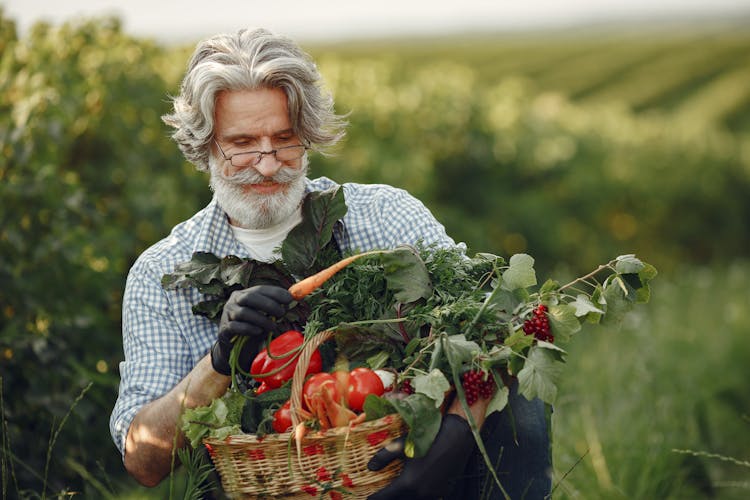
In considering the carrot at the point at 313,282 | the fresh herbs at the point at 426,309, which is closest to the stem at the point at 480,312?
the fresh herbs at the point at 426,309

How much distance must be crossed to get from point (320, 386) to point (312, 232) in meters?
0.58

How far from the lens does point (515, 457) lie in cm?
259

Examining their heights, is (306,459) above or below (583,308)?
below

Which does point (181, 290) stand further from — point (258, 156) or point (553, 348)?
point (553, 348)

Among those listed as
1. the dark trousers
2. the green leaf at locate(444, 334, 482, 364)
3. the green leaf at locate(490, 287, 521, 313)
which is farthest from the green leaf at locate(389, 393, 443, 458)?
the dark trousers

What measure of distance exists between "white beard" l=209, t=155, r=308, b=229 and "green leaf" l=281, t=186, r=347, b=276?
0.46ft

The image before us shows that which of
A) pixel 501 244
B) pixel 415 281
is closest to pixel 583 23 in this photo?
pixel 501 244

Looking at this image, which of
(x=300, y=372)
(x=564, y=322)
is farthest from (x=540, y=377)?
(x=300, y=372)

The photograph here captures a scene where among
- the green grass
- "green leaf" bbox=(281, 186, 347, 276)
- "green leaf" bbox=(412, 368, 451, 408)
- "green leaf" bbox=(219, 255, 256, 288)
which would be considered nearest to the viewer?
"green leaf" bbox=(412, 368, 451, 408)

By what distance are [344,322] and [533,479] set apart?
0.77 metres

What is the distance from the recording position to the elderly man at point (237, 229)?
2.49 m

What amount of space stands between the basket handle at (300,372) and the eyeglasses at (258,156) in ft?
2.40

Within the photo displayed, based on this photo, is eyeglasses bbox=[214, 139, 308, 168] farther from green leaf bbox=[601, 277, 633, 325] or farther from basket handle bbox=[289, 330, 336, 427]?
green leaf bbox=[601, 277, 633, 325]

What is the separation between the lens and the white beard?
8.98ft
